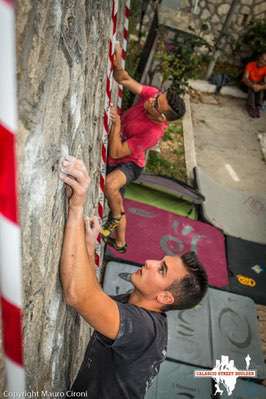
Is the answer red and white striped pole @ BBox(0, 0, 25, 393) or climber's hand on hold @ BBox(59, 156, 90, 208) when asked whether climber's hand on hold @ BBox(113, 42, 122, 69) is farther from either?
red and white striped pole @ BBox(0, 0, 25, 393)

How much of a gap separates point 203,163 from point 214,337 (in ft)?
12.4

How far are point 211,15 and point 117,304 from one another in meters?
8.66

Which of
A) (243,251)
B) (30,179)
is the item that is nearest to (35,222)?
(30,179)

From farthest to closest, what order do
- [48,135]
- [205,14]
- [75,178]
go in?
[205,14]
[75,178]
[48,135]

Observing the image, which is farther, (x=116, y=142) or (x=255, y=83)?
(x=255, y=83)

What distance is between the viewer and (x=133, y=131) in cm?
381

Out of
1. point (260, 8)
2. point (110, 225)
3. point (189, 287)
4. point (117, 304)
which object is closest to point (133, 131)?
point (110, 225)

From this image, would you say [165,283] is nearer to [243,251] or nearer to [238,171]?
[243,251]

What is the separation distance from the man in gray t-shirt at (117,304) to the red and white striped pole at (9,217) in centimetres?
78

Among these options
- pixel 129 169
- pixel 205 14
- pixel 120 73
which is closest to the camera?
pixel 120 73

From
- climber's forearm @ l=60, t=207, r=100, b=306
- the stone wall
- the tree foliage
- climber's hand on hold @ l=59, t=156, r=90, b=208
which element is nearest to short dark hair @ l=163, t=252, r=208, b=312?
climber's forearm @ l=60, t=207, r=100, b=306

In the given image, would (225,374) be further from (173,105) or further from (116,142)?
(173,105)

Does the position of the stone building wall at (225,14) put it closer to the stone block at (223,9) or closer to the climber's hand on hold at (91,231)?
the stone block at (223,9)

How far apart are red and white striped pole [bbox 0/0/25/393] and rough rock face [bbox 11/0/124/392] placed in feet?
1.17
